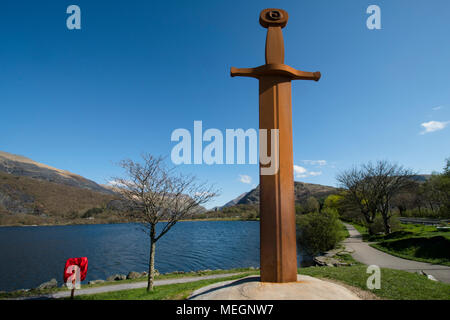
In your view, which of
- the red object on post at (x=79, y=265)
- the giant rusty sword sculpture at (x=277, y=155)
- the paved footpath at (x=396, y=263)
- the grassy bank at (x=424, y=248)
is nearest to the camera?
the giant rusty sword sculpture at (x=277, y=155)

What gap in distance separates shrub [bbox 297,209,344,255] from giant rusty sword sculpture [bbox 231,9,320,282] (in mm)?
17925

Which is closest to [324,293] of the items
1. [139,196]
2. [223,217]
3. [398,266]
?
[139,196]

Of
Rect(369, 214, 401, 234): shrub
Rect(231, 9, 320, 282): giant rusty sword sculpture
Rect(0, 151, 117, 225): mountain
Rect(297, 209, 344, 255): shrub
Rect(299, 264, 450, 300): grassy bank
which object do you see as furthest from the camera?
Rect(0, 151, 117, 225): mountain

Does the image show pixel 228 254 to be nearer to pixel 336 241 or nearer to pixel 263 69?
pixel 336 241

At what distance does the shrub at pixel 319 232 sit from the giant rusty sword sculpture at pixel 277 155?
17925mm

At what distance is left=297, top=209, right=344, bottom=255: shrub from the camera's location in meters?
21.5

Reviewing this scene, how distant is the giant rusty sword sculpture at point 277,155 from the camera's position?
18.9ft

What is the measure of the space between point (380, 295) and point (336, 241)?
17826 millimetres

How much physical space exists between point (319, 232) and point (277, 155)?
62.2 feet

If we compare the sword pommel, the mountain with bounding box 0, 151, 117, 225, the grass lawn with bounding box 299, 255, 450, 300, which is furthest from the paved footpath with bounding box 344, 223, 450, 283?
the mountain with bounding box 0, 151, 117, 225

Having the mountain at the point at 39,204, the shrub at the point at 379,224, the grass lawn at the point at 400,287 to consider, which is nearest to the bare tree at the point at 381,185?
the shrub at the point at 379,224

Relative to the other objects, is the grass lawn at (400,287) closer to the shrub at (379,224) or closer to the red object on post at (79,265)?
the red object on post at (79,265)

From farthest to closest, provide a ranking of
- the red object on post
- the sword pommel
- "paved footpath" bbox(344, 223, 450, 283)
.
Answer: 1. "paved footpath" bbox(344, 223, 450, 283)
2. the red object on post
3. the sword pommel

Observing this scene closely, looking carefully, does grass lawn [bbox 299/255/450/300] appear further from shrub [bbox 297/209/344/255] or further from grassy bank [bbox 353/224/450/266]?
shrub [bbox 297/209/344/255]
